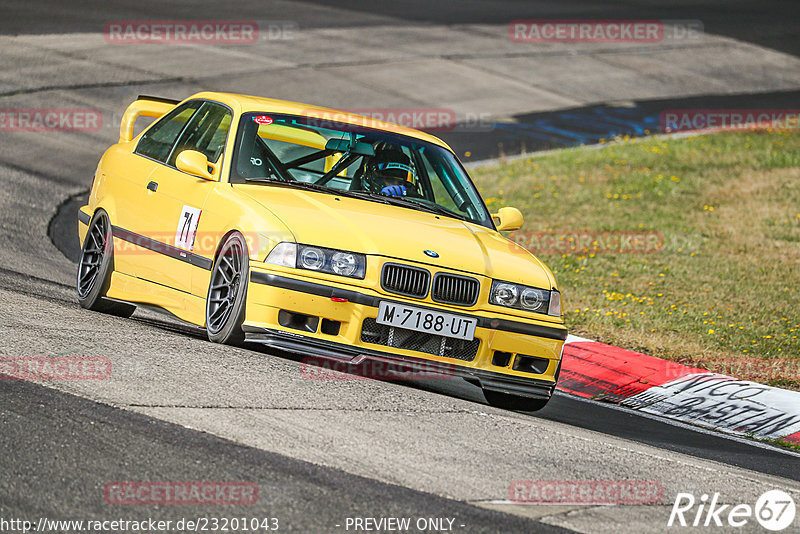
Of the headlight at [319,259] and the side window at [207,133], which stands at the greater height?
the side window at [207,133]

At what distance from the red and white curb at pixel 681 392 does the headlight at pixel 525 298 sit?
192 cm

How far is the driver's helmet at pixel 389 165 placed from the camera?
8.27 m

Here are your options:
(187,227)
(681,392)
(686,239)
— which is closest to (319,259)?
(187,227)

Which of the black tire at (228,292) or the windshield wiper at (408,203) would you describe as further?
the windshield wiper at (408,203)

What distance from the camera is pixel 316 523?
4449 millimetres

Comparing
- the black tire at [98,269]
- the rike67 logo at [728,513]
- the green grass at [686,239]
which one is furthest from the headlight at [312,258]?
the green grass at [686,239]

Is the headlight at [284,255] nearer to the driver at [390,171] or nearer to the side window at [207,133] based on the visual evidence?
the side window at [207,133]

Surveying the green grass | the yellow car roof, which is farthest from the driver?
the green grass

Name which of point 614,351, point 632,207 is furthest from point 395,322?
point 632,207

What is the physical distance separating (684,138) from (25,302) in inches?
627

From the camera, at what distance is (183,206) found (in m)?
7.78

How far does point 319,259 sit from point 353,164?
156 cm

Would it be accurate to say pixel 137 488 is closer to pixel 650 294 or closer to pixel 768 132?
pixel 650 294

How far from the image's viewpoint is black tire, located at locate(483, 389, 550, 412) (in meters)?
7.71
